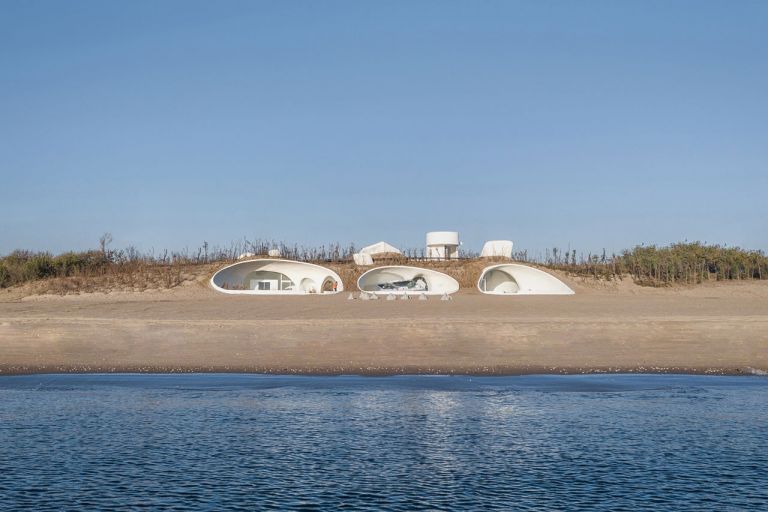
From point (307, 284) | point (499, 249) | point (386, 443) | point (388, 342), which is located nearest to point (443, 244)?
point (499, 249)

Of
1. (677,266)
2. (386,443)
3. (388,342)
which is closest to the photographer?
(386,443)

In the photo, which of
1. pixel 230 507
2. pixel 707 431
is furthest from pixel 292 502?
pixel 707 431

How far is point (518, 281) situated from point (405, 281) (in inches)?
223

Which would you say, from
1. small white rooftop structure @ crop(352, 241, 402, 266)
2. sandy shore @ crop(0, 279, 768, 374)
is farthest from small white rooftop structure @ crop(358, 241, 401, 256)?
sandy shore @ crop(0, 279, 768, 374)

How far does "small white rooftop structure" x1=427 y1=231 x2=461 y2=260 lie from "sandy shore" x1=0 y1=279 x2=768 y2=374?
1942cm

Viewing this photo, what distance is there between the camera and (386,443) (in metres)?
13.1

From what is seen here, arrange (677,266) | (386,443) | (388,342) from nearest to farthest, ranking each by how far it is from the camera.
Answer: (386,443), (388,342), (677,266)

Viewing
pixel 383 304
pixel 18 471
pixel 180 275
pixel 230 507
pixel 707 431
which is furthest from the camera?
pixel 180 275

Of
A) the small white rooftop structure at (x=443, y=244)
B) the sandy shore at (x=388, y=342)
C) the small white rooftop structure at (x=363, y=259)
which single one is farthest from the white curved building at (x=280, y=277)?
the sandy shore at (x=388, y=342)

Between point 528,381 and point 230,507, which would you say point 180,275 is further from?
point 230,507

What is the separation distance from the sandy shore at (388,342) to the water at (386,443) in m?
1.31

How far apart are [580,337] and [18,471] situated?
1432 cm

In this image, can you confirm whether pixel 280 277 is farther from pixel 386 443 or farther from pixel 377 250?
pixel 386 443

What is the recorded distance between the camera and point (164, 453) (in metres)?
12.6
